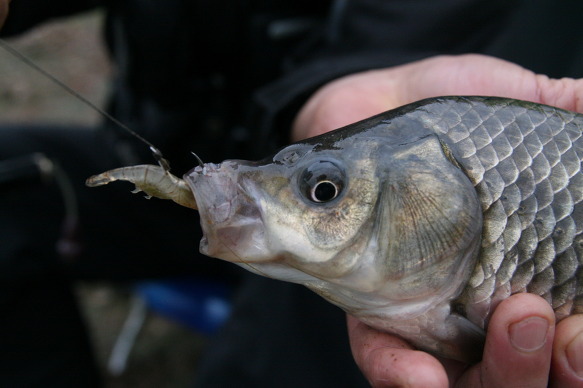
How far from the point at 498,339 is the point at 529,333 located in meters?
0.08

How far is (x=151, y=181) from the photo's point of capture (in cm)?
136

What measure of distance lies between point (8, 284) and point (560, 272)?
105 inches

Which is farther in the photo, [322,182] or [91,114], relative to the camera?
[91,114]

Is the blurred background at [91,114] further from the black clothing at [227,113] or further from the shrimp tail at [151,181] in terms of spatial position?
the shrimp tail at [151,181]

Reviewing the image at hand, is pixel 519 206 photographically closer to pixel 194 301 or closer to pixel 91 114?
pixel 194 301

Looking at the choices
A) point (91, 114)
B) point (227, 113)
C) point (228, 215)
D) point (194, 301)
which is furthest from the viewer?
point (91, 114)

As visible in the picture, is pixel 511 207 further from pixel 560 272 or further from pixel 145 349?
pixel 145 349

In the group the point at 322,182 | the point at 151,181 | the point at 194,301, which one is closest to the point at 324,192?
the point at 322,182

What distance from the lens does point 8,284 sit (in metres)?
2.89

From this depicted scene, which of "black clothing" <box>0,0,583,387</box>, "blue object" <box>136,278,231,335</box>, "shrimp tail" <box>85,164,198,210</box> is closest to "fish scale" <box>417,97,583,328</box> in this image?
"shrimp tail" <box>85,164,198,210</box>

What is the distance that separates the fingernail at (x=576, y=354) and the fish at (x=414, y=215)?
0.30 ft

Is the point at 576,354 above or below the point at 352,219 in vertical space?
below

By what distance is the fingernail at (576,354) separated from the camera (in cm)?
141

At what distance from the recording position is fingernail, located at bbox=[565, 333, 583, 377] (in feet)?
4.62
